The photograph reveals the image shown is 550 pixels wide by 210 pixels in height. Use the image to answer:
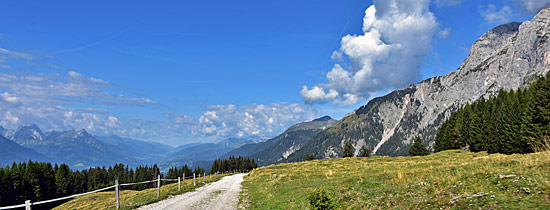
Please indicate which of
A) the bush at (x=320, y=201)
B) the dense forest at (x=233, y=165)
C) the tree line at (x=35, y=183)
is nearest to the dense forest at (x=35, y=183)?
the tree line at (x=35, y=183)

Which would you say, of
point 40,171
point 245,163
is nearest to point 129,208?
point 40,171

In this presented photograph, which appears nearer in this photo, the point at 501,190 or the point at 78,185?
the point at 501,190

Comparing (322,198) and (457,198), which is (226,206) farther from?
(457,198)

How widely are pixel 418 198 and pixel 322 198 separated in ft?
12.6

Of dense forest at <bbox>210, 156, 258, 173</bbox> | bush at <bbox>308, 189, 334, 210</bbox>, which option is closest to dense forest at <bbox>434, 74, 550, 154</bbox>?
bush at <bbox>308, 189, 334, 210</bbox>

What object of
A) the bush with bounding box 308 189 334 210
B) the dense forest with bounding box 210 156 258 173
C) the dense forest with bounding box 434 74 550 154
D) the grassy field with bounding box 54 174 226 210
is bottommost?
the dense forest with bounding box 210 156 258 173

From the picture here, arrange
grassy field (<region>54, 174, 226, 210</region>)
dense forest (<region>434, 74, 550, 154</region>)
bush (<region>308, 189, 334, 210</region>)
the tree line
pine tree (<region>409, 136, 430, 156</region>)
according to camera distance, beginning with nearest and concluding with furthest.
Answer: bush (<region>308, 189, 334, 210</region>)
grassy field (<region>54, 174, 226, 210</region>)
dense forest (<region>434, 74, 550, 154</region>)
the tree line
pine tree (<region>409, 136, 430, 156</region>)

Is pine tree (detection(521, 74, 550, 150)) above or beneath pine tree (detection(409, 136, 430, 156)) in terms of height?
above

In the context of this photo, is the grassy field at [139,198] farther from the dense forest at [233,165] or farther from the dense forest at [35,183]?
the dense forest at [233,165]

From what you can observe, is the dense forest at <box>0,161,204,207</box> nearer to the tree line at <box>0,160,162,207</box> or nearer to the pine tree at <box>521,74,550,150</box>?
the tree line at <box>0,160,162,207</box>

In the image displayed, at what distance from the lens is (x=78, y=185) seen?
147m

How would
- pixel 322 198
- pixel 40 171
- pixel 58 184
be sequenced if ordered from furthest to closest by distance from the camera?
pixel 58 184 → pixel 40 171 → pixel 322 198

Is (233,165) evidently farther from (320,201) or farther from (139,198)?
(320,201)

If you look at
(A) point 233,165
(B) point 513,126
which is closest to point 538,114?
(B) point 513,126
